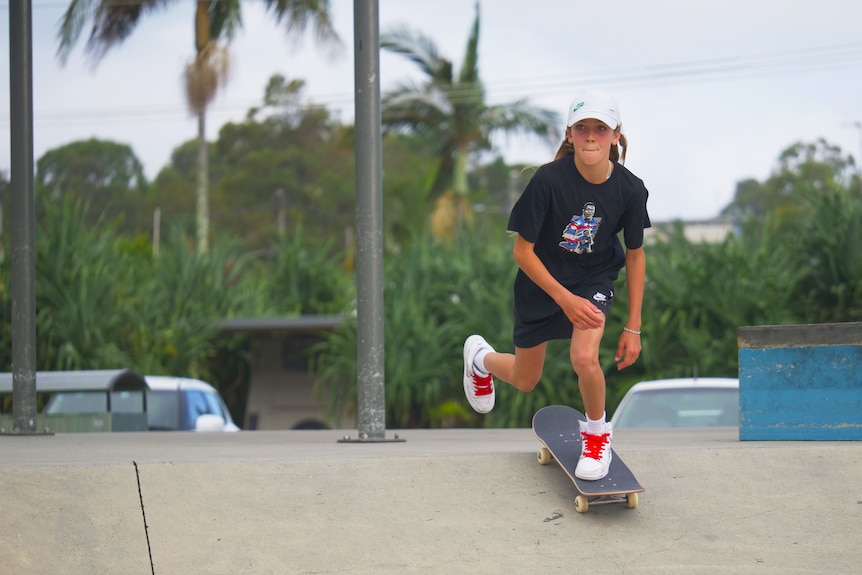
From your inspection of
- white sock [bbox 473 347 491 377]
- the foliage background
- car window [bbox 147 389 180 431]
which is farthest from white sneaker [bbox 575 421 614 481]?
the foliage background

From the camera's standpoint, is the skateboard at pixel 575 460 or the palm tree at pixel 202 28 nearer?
the skateboard at pixel 575 460

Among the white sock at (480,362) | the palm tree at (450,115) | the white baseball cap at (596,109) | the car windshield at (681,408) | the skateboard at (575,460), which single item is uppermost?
the palm tree at (450,115)

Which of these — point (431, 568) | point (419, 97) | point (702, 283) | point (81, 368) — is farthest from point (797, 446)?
point (419, 97)

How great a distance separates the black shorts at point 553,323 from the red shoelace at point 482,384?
0.61m

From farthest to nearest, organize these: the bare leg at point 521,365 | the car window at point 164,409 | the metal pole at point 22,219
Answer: the car window at point 164,409 < the metal pole at point 22,219 < the bare leg at point 521,365

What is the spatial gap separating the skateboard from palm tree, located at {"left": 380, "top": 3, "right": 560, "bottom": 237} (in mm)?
24513

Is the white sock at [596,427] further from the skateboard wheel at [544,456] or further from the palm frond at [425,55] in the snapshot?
the palm frond at [425,55]

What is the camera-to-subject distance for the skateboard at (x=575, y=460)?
4859 millimetres

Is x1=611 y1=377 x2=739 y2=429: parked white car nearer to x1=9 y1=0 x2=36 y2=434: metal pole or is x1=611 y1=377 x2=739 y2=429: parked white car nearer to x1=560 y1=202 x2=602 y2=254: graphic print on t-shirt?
x1=9 y1=0 x2=36 y2=434: metal pole

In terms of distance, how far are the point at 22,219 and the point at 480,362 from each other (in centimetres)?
410

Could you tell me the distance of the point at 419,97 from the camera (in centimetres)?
3083

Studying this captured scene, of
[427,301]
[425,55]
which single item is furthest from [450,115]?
[427,301]

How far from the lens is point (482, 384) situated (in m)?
6.09

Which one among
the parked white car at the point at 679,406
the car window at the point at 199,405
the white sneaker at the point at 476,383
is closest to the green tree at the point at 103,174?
the car window at the point at 199,405
